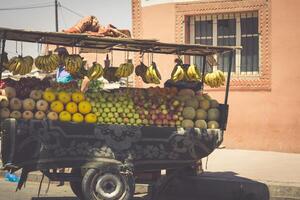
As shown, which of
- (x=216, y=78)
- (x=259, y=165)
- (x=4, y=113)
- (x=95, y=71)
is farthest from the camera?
(x=259, y=165)

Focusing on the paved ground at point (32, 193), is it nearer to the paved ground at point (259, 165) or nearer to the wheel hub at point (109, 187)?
the wheel hub at point (109, 187)

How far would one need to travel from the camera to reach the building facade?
11.7 metres

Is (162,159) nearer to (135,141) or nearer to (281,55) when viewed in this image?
(135,141)

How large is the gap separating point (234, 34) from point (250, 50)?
55 cm

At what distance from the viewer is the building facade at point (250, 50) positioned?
38.3 ft

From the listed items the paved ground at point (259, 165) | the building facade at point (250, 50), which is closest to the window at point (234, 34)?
the building facade at point (250, 50)

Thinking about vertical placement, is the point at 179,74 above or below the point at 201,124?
above

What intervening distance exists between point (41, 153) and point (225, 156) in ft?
18.9

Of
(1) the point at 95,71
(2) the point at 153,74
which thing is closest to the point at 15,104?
(1) the point at 95,71

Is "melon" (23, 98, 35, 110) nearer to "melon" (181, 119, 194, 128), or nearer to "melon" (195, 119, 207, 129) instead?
"melon" (181, 119, 194, 128)

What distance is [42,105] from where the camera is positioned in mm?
6562

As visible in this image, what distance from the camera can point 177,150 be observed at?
6.70 m

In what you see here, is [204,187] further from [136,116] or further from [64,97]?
[64,97]

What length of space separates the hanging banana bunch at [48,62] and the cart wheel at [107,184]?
154cm
